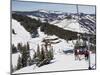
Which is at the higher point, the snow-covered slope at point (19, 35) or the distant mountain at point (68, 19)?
the distant mountain at point (68, 19)

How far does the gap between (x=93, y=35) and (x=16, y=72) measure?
0.99 m

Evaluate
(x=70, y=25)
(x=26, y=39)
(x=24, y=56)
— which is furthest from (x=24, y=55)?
(x=70, y=25)

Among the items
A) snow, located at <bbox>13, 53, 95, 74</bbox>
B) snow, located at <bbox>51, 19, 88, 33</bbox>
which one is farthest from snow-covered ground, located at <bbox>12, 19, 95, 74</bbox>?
snow, located at <bbox>51, 19, 88, 33</bbox>

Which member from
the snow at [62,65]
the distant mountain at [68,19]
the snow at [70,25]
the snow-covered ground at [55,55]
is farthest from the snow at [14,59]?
the snow at [70,25]

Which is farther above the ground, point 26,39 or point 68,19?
point 68,19

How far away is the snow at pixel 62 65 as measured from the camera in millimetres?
2095

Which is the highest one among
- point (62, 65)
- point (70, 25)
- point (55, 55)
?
point (70, 25)

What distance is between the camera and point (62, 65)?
2.20 metres

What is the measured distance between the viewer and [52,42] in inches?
85.9

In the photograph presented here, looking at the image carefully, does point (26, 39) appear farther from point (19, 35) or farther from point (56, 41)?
point (56, 41)

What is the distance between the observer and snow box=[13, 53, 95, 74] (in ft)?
6.87

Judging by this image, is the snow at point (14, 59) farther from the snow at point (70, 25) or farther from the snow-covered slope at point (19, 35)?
the snow at point (70, 25)

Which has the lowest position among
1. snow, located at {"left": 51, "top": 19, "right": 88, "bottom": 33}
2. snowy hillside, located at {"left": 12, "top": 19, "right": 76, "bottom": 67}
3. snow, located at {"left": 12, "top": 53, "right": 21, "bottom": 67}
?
snow, located at {"left": 12, "top": 53, "right": 21, "bottom": 67}

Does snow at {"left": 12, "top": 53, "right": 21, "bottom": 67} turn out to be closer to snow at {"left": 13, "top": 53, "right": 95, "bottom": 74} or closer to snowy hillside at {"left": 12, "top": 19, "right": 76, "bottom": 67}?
snowy hillside at {"left": 12, "top": 19, "right": 76, "bottom": 67}
